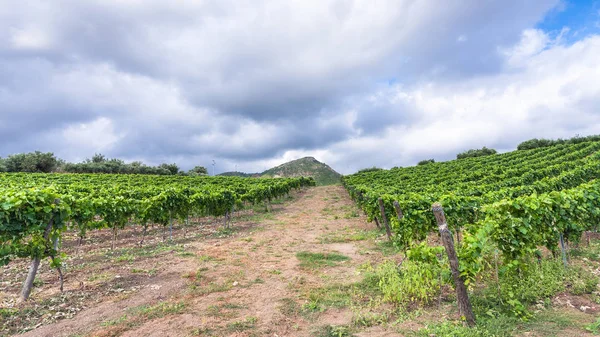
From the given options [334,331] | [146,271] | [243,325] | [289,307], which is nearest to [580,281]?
[334,331]

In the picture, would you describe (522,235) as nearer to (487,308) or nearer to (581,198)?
(487,308)

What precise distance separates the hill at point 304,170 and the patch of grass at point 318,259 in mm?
120240

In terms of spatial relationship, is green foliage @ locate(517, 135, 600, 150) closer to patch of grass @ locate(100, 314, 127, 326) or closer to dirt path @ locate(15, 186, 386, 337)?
dirt path @ locate(15, 186, 386, 337)

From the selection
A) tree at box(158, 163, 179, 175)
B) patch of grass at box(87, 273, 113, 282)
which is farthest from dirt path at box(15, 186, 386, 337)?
tree at box(158, 163, 179, 175)

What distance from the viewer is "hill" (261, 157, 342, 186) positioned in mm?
136125

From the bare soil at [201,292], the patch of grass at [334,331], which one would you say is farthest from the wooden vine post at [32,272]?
the patch of grass at [334,331]

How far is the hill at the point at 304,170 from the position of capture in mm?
136125

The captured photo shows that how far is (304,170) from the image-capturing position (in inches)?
5586

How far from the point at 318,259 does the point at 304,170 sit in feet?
432

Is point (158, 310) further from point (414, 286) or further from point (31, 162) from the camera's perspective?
point (31, 162)

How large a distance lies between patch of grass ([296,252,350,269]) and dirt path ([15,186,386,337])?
0.03 metres

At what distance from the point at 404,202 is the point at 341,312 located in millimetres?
5207

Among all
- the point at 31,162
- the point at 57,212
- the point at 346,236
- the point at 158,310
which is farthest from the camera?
the point at 31,162

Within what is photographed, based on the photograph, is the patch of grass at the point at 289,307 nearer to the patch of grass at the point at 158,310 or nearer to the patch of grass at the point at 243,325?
the patch of grass at the point at 243,325
